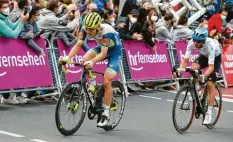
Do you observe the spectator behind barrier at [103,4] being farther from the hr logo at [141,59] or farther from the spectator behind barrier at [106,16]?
the hr logo at [141,59]

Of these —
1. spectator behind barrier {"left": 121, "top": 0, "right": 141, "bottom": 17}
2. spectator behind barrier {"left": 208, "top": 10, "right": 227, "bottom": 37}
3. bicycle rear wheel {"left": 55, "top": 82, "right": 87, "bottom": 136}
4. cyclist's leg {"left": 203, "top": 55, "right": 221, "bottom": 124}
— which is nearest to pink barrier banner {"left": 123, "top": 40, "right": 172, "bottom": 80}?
spectator behind barrier {"left": 121, "top": 0, "right": 141, "bottom": 17}

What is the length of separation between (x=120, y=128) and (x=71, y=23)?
401 cm

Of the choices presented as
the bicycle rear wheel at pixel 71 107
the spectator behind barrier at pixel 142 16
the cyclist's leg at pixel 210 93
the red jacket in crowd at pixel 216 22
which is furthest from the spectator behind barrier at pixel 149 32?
the bicycle rear wheel at pixel 71 107

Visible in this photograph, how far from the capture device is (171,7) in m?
22.2

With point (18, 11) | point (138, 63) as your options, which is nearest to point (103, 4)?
point (138, 63)

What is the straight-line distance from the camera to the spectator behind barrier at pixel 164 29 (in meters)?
17.7

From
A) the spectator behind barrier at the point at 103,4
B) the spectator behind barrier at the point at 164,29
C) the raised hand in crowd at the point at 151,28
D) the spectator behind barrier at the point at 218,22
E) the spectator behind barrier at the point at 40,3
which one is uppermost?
the spectator behind barrier at the point at 40,3

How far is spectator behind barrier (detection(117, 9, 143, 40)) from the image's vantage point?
53.9 ft

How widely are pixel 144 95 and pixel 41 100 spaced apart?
2.97 m

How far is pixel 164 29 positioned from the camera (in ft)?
58.0

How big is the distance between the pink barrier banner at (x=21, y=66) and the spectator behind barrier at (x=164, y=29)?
4.41 metres

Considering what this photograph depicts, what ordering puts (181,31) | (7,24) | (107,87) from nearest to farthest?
1. (107,87)
2. (7,24)
3. (181,31)

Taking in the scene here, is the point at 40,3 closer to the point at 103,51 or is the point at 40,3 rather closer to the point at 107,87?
the point at 103,51

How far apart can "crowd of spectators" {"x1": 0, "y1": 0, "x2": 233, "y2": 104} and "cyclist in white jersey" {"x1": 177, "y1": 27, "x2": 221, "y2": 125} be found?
142 inches
